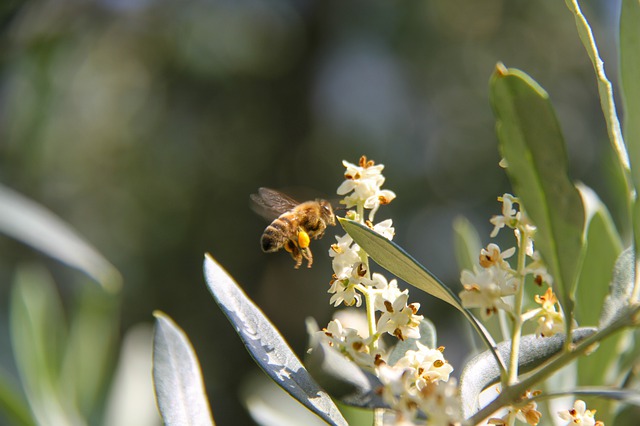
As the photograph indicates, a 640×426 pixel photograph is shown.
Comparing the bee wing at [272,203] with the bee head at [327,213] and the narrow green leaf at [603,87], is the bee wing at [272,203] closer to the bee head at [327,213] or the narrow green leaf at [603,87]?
the bee head at [327,213]

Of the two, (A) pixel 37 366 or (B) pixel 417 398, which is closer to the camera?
(B) pixel 417 398

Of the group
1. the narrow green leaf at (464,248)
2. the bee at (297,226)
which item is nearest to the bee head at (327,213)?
the bee at (297,226)

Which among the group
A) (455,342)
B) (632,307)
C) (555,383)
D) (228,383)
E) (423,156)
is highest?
(632,307)

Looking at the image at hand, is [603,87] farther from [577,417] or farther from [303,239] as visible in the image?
[303,239]

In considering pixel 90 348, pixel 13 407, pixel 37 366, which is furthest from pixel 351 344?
pixel 90 348

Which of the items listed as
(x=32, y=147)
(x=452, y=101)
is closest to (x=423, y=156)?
(x=452, y=101)

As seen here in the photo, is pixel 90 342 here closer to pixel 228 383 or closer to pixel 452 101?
pixel 228 383

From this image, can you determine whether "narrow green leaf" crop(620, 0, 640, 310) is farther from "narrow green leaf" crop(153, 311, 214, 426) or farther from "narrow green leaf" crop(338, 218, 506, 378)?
"narrow green leaf" crop(153, 311, 214, 426)
